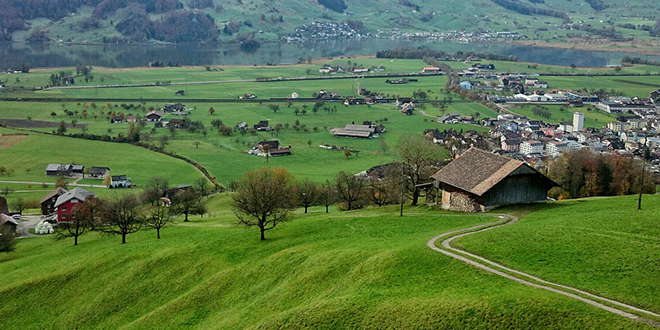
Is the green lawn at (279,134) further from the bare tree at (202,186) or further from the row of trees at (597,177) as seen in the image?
the row of trees at (597,177)

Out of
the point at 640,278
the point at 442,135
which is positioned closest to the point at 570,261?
the point at 640,278

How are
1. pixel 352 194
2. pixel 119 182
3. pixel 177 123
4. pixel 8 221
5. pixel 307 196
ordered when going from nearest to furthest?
pixel 352 194, pixel 8 221, pixel 307 196, pixel 119 182, pixel 177 123

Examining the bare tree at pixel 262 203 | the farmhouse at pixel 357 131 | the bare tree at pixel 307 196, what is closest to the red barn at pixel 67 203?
the bare tree at pixel 307 196

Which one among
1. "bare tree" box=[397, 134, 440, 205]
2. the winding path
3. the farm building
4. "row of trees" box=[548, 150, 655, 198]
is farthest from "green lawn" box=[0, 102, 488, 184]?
the winding path

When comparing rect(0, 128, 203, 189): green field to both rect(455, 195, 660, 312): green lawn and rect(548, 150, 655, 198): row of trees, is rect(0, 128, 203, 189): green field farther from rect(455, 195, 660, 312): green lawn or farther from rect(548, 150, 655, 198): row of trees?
rect(455, 195, 660, 312): green lawn

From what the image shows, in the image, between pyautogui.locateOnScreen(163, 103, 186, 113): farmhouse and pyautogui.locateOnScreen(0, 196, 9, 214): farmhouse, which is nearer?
pyautogui.locateOnScreen(0, 196, 9, 214): farmhouse

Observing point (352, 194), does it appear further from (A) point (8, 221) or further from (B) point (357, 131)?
(B) point (357, 131)

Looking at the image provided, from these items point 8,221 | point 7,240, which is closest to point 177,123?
point 8,221

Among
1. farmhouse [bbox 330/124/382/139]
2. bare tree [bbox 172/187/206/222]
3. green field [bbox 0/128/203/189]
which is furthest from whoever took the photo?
farmhouse [bbox 330/124/382/139]
